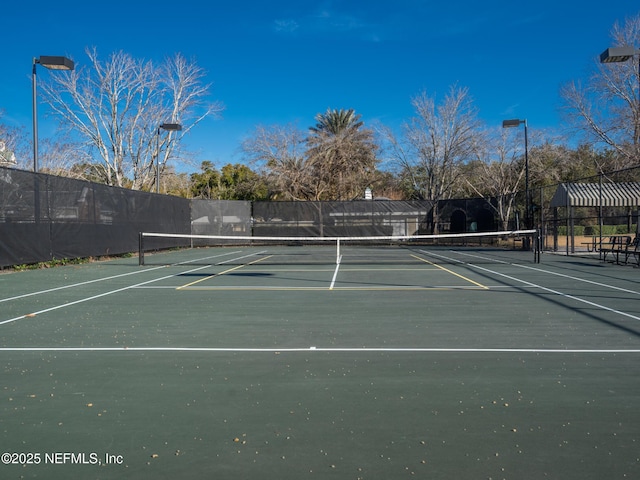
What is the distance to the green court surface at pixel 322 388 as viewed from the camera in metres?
3.29

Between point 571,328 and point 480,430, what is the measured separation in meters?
4.10

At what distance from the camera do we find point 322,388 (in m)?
4.68

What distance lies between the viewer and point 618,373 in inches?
199

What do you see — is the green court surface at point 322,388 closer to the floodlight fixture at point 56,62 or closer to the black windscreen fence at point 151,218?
the black windscreen fence at point 151,218

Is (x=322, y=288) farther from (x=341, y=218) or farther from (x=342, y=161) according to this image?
(x=342, y=161)

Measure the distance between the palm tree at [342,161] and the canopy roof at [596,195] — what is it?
1829 centimetres

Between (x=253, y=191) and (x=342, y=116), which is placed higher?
(x=342, y=116)

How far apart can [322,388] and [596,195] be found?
24.8 m

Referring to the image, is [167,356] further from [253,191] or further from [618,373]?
[253,191]

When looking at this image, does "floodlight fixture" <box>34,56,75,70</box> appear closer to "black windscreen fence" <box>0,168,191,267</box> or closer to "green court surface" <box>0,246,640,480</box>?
"black windscreen fence" <box>0,168,191,267</box>

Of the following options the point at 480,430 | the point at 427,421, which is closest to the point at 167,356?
the point at 427,421

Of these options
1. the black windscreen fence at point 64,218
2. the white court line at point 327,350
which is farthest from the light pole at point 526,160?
the white court line at point 327,350

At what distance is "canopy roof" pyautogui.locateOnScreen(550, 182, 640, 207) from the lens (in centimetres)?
2506

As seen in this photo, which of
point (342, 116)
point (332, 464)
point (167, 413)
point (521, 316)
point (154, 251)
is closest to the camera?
point (332, 464)
